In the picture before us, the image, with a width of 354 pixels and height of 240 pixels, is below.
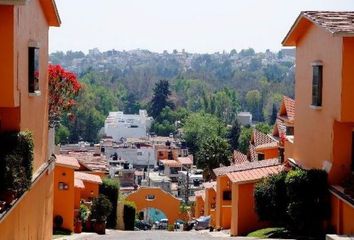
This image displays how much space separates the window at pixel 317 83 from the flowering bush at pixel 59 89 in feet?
24.5

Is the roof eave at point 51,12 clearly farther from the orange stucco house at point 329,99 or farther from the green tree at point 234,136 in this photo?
the green tree at point 234,136

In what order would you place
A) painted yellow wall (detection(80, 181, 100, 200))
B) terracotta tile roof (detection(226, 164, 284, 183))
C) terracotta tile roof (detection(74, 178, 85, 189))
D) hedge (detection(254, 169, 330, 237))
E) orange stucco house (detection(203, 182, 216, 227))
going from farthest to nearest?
orange stucco house (detection(203, 182, 216, 227)) < painted yellow wall (detection(80, 181, 100, 200)) < terracotta tile roof (detection(74, 178, 85, 189)) < terracotta tile roof (detection(226, 164, 284, 183)) < hedge (detection(254, 169, 330, 237))

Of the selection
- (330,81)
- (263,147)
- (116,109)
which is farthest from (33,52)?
(116,109)

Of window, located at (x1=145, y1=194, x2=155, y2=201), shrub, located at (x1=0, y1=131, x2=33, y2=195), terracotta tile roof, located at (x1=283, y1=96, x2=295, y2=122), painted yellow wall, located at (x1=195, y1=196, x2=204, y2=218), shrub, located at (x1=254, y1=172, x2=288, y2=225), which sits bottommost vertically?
window, located at (x1=145, y1=194, x2=155, y2=201)

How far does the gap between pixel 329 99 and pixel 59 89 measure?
861 cm

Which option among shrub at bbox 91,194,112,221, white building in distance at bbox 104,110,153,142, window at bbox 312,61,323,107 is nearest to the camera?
window at bbox 312,61,323,107

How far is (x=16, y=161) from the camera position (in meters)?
14.3

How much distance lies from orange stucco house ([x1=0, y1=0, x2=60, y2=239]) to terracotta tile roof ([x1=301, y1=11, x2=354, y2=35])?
700 cm

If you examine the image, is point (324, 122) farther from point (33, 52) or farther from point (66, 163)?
point (66, 163)

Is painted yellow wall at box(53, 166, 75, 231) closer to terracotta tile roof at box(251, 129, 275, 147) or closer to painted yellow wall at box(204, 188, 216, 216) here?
terracotta tile roof at box(251, 129, 275, 147)

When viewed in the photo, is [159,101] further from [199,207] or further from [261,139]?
[261,139]

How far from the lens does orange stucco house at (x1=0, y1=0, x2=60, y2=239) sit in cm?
1433

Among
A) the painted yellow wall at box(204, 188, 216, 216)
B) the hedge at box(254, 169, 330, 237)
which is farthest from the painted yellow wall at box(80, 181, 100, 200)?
the hedge at box(254, 169, 330, 237)

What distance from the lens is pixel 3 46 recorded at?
14312 mm
